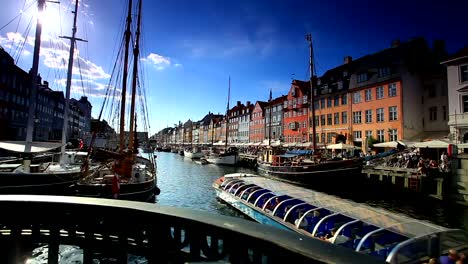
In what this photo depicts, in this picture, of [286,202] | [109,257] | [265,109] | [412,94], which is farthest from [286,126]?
[109,257]

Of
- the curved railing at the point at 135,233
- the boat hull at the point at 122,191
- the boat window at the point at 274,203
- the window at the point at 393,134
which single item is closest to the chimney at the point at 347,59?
the window at the point at 393,134

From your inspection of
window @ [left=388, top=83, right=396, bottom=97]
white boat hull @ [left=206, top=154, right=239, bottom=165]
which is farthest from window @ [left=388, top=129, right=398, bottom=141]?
white boat hull @ [left=206, top=154, right=239, bottom=165]

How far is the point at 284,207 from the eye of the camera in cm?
1327

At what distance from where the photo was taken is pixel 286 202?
13.3 m

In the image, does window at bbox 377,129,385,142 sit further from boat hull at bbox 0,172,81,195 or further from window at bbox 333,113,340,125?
boat hull at bbox 0,172,81,195

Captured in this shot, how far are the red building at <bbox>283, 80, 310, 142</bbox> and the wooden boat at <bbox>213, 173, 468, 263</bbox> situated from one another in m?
43.9

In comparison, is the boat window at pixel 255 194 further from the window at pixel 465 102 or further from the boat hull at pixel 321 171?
the window at pixel 465 102

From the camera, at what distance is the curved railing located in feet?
7.94

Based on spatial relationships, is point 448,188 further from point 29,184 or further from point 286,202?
point 29,184

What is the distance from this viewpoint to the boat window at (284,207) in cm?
1273

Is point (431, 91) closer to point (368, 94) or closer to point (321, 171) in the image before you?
point (368, 94)

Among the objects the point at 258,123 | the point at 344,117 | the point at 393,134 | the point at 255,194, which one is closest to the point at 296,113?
the point at 344,117

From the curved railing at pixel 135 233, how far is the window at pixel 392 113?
139 ft

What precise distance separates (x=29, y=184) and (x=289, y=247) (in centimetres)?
1816
